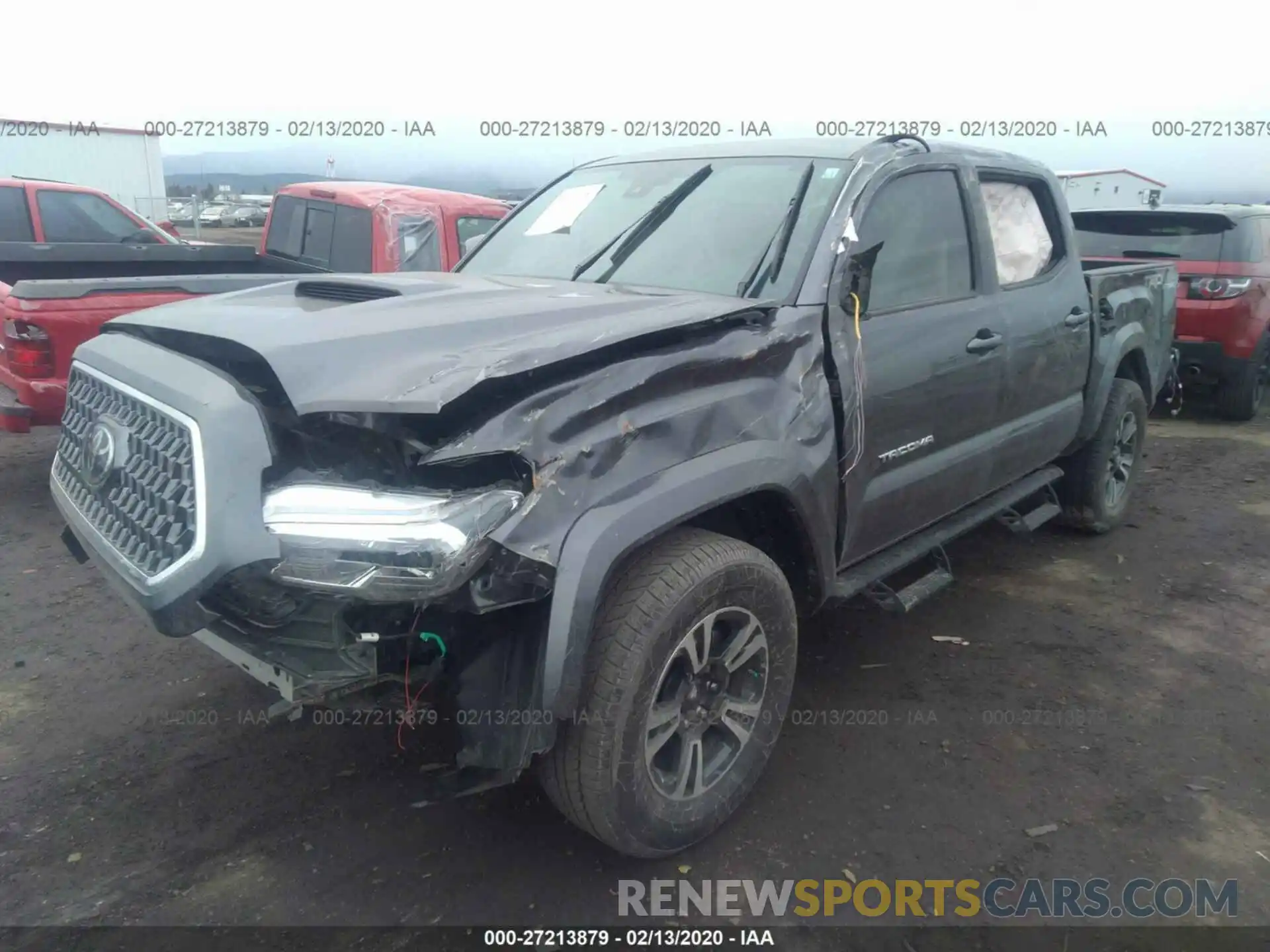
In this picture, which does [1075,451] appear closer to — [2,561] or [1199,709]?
[1199,709]

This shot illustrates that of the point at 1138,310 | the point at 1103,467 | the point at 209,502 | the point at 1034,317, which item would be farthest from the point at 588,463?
the point at 1138,310

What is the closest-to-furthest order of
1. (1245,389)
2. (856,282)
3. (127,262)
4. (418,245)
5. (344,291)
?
(344,291)
(856,282)
(418,245)
(127,262)
(1245,389)

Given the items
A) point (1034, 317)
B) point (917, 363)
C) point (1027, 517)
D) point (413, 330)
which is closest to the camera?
point (413, 330)

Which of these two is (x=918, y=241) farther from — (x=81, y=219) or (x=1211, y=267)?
(x=81, y=219)

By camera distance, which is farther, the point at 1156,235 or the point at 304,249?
the point at 1156,235

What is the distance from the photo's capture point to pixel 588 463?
7.18ft

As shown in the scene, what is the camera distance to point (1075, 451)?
5.02m

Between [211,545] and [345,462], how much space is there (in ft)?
1.18

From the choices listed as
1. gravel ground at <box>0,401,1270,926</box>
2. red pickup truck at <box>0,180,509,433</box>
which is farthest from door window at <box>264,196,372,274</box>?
gravel ground at <box>0,401,1270,926</box>

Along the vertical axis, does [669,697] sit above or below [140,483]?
below

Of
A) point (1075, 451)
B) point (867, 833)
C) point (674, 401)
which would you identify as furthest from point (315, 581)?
point (1075, 451)

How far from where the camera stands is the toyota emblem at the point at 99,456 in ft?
7.86

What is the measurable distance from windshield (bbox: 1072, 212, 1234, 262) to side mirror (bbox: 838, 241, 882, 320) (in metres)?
5.69

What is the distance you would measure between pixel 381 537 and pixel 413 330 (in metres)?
0.59
